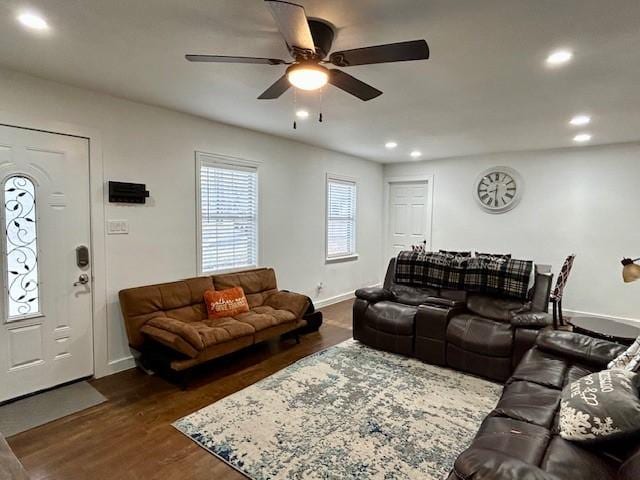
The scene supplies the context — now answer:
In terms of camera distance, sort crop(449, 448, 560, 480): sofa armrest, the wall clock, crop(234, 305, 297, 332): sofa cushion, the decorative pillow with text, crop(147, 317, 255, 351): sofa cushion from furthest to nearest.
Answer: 1. the wall clock
2. crop(234, 305, 297, 332): sofa cushion
3. crop(147, 317, 255, 351): sofa cushion
4. the decorative pillow with text
5. crop(449, 448, 560, 480): sofa armrest

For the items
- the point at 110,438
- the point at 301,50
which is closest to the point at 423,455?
the point at 110,438

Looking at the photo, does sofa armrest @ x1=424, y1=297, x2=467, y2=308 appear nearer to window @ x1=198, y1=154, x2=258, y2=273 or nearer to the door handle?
window @ x1=198, y1=154, x2=258, y2=273

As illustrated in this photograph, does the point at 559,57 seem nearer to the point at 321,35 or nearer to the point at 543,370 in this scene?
the point at 321,35

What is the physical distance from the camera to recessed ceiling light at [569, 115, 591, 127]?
3.65 metres

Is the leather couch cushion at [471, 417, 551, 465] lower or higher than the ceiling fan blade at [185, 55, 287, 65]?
lower

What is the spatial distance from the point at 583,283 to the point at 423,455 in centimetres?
443

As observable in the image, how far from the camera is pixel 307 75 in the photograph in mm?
1983

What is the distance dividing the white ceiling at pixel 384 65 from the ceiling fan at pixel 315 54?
14 cm

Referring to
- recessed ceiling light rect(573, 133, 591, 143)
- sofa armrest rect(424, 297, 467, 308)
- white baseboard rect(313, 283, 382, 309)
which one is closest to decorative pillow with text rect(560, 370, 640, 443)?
sofa armrest rect(424, 297, 467, 308)

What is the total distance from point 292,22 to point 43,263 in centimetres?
276

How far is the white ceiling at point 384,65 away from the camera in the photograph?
1.85 metres

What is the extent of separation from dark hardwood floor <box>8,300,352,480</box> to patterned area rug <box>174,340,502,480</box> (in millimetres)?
122

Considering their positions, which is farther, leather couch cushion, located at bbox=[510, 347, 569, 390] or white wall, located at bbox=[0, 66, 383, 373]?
white wall, located at bbox=[0, 66, 383, 373]

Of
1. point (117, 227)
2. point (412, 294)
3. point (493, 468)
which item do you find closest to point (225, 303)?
point (117, 227)
